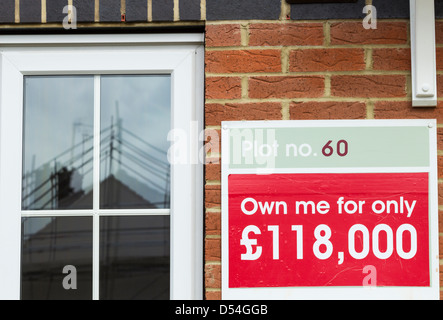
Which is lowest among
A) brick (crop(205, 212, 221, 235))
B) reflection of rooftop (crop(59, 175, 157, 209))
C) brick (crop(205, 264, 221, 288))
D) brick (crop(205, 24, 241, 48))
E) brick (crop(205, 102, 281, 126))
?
brick (crop(205, 264, 221, 288))

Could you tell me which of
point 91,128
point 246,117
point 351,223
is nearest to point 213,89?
point 246,117

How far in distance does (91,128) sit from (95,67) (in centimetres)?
24

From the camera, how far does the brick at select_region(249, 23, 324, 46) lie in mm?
1784

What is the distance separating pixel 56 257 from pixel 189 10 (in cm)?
108

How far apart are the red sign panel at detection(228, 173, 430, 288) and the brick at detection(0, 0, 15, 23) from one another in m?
1.05

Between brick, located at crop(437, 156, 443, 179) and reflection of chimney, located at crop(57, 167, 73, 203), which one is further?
reflection of chimney, located at crop(57, 167, 73, 203)

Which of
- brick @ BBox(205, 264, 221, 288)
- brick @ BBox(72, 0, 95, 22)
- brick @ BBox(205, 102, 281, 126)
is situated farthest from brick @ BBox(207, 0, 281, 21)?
brick @ BBox(205, 264, 221, 288)

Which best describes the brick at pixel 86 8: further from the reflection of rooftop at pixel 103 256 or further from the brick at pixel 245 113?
the reflection of rooftop at pixel 103 256

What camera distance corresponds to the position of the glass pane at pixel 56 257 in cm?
184

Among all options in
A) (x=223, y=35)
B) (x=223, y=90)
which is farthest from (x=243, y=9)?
(x=223, y=90)

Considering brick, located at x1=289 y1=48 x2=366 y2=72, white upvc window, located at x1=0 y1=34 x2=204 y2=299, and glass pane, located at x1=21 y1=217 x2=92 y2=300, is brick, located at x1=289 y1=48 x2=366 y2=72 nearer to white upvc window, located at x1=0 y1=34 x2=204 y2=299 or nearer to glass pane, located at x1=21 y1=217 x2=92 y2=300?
white upvc window, located at x1=0 y1=34 x2=204 y2=299

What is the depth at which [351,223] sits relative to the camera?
1749 millimetres

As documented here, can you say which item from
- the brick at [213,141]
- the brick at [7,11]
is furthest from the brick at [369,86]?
the brick at [7,11]
